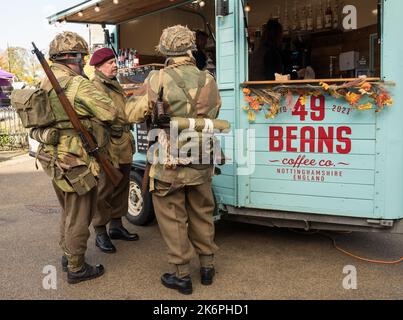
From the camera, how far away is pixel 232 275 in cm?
370

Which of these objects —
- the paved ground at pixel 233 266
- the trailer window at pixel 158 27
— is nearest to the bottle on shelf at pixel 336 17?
the trailer window at pixel 158 27

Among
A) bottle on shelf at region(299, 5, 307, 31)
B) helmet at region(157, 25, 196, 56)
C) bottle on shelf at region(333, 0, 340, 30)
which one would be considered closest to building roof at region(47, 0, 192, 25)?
helmet at region(157, 25, 196, 56)

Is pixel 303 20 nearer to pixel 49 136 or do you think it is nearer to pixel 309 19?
pixel 309 19

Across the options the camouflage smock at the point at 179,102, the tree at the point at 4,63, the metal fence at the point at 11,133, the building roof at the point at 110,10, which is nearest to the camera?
the camouflage smock at the point at 179,102

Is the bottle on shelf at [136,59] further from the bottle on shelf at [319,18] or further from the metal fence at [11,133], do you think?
the metal fence at [11,133]

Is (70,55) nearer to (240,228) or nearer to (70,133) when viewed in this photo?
(70,133)

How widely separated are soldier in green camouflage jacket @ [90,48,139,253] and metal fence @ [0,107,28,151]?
8.61m

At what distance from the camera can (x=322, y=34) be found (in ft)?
20.2

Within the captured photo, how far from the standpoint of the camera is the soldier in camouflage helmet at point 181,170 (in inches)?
125

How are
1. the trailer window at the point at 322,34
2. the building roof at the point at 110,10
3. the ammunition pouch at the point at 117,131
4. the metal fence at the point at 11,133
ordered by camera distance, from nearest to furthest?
the ammunition pouch at the point at 117,131, the building roof at the point at 110,10, the trailer window at the point at 322,34, the metal fence at the point at 11,133

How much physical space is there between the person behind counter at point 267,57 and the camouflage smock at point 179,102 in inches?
46.3

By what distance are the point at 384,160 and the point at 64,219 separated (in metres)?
2.67

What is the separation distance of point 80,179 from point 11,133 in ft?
32.6
